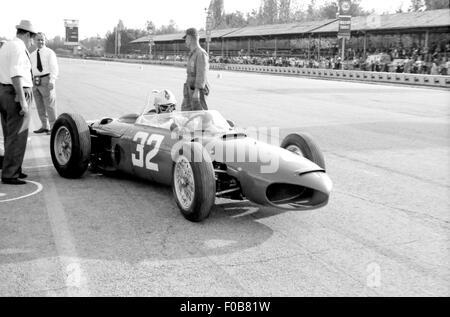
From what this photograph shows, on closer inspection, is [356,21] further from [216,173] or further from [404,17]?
[216,173]

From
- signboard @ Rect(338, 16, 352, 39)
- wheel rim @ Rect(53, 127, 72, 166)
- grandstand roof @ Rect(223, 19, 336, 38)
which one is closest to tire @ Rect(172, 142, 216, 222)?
wheel rim @ Rect(53, 127, 72, 166)

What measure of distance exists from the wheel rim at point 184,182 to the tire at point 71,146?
1.73 meters

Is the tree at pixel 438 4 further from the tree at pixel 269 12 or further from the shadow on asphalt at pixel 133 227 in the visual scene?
the shadow on asphalt at pixel 133 227

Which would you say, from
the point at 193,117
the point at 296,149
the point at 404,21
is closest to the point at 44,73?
the point at 193,117

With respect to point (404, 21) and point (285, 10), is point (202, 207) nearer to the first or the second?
point (404, 21)

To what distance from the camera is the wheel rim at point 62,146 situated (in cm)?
702

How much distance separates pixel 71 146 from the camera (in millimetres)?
6641

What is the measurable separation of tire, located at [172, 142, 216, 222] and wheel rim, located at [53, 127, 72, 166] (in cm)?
230

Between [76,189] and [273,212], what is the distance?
2.45 m

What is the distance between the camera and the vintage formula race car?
4.98 m

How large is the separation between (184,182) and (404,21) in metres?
41.1

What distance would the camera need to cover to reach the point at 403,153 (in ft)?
29.7

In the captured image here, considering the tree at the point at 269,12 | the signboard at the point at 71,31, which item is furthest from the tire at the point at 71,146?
the tree at the point at 269,12

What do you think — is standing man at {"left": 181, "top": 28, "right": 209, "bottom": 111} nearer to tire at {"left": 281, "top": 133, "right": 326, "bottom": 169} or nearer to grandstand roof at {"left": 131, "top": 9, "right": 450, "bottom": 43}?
tire at {"left": 281, "top": 133, "right": 326, "bottom": 169}
